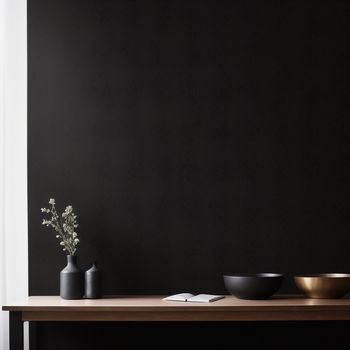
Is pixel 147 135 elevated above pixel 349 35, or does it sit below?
below

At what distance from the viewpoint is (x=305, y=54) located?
12.6 feet

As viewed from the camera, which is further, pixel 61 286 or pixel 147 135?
pixel 147 135

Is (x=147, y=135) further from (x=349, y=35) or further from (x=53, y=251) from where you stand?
(x=349, y=35)

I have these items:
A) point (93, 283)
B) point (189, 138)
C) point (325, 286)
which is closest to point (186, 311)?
point (93, 283)

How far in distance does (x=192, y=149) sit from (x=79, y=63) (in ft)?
2.89

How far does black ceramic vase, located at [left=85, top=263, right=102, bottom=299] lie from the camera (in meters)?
3.48

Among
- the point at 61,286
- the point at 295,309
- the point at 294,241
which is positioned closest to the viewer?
the point at 295,309

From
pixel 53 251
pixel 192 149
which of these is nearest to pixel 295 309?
pixel 192 149

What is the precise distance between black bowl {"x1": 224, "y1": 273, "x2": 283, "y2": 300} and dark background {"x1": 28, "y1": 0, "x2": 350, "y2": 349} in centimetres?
38

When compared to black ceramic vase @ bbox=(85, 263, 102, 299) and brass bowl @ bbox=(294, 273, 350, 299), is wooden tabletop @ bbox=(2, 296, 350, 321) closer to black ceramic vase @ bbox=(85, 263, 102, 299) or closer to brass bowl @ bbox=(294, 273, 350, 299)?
brass bowl @ bbox=(294, 273, 350, 299)

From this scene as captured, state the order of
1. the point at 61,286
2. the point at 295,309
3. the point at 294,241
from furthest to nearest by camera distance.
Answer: the point at 294,241 → the point at 61,286 → the point at 295,309
